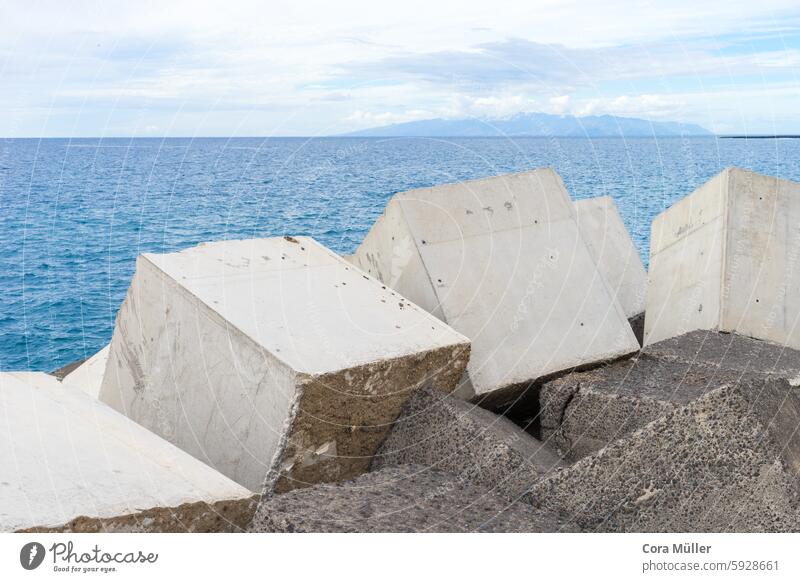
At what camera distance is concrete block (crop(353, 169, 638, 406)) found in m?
4.02

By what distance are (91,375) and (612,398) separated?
3.44m

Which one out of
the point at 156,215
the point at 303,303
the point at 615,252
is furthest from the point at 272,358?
the point at 156,215

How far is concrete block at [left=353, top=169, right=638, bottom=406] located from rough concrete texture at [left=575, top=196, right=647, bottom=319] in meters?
0.81

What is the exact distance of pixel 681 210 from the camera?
210 inches

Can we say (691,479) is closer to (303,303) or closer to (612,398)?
(612,398)

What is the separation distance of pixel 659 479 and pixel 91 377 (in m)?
3.79

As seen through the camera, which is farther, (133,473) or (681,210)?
(681,210)

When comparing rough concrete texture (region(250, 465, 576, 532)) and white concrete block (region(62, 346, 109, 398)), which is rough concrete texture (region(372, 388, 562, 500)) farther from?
white concrete block (region(62, 346, 109, 398))

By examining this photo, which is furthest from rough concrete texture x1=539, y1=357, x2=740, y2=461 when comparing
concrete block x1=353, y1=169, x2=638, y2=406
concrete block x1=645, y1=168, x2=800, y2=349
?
concrete block x1=645, y1=168, x2=800, y2=349

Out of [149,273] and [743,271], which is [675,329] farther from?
[149,273]

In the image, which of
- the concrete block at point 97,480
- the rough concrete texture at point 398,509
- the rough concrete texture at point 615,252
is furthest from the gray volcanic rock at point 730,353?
the concrete block at point 97,480

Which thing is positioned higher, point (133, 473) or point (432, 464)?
point (133, 473)

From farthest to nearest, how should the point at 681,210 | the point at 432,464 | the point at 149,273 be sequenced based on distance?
the point at 681,210 < the point at 149,273 < the point at 432,464
